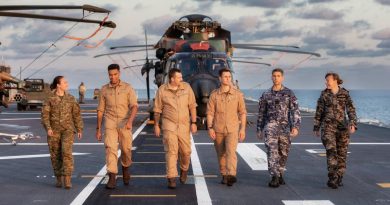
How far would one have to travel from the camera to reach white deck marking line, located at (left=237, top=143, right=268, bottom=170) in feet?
38.9

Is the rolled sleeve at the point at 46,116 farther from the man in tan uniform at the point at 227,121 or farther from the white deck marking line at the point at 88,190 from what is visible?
the man in tan uniform at the point at 227,121

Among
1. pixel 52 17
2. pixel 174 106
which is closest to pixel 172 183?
pixel 174 106

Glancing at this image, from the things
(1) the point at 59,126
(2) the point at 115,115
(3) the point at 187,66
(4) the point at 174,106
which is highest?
(3) the point at 187,66

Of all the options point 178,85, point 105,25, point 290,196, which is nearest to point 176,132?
point 178,85

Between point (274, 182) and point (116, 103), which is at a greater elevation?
point (116, 103)

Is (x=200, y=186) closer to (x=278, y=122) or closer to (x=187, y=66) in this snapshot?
(x=278, y=122)

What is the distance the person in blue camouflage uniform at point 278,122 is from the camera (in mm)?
9242

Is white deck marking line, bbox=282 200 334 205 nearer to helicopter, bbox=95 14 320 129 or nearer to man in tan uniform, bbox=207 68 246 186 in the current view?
man in tan uniform, bbox=207 68 246 186

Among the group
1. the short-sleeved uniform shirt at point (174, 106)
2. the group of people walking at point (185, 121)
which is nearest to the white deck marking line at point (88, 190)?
the group of people walking at point (185, 121)

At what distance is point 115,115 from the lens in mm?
9234

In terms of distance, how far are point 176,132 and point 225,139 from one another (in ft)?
2.89

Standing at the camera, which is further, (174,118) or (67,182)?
(174,118)

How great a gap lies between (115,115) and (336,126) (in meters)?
A: 3.69

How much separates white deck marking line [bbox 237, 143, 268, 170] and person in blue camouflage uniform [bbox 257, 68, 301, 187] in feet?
7.09
